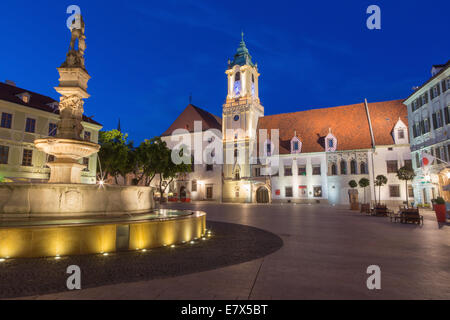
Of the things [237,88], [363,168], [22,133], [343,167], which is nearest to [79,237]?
[22,133]

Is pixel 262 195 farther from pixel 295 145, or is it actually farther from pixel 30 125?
pixel 30 125

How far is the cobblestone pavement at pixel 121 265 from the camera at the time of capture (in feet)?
15.9

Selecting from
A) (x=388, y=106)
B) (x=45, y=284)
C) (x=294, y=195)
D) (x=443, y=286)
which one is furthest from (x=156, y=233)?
(x=388, y=106)

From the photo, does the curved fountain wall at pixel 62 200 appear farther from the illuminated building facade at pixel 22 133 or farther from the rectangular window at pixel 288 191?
the rectangular window at pixel 288 191

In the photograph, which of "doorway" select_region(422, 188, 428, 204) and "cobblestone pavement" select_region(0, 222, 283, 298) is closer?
"cobblestone pavement" select_region(0, 222, 283, 298)

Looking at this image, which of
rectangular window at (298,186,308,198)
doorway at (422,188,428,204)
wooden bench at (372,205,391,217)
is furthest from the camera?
rectangular window at (298,186,308,198)

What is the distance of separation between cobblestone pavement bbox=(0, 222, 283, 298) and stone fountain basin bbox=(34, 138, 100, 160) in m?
5.84

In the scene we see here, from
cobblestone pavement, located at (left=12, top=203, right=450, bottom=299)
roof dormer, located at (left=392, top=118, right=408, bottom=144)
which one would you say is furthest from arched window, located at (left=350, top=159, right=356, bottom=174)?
cobblestone pavement, located at (left=12, top=203, right=450, bottom=299)

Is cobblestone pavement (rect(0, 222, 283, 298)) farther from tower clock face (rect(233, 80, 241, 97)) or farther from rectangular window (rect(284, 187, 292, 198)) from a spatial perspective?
tower clock face (rect(233, 80, 241, 97))

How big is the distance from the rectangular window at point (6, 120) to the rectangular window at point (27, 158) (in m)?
3.06

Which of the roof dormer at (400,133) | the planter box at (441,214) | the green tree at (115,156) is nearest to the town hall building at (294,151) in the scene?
the roof dormer at (400,133)

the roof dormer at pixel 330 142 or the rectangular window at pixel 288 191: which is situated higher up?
the roof dormer at pixel 330 142

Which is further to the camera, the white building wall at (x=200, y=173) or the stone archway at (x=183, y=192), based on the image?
the stone archway at (x=183, y=192)

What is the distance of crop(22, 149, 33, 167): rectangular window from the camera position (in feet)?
96.6
